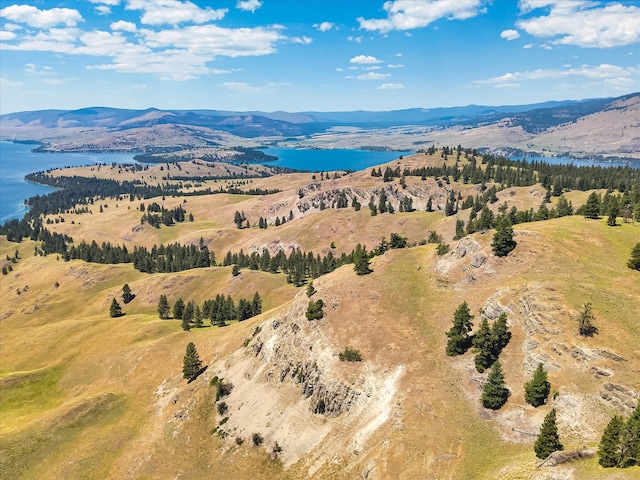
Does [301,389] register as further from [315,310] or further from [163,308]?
[163,308]

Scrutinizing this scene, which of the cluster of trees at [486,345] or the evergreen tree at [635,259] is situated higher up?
the evergreen tree at [635,259]

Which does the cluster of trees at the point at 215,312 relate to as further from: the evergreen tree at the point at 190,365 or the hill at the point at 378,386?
the evergreen tree at the point at 190,365

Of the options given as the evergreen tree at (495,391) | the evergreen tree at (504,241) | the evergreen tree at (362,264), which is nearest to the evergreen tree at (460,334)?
the evergreen tree at (495,391)

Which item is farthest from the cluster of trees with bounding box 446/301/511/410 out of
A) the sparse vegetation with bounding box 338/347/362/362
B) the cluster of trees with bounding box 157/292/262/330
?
the cluster of trees with bounding box 157/292/262/330

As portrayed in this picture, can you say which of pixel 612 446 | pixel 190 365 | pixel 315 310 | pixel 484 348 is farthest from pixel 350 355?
pixel 612 446

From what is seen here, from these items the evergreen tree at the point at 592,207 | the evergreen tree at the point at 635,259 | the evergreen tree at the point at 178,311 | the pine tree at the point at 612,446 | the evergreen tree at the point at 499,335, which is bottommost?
the evergreen tree at the point at 178,311

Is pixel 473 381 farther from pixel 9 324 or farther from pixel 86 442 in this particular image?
pixel 9 324

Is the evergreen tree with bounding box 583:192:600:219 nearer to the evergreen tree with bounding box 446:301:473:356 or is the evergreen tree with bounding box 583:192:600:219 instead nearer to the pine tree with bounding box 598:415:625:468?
the evergreen tree with bounding box 446:301:473:356

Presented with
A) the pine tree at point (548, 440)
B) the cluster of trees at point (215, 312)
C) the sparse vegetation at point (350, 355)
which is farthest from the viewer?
the cluster of trees at point (215, 312)
